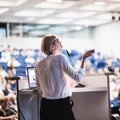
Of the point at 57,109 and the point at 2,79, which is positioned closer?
the point at 57,109

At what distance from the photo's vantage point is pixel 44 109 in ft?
7.00

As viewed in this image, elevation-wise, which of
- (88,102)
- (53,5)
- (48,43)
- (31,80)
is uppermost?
(53,5)

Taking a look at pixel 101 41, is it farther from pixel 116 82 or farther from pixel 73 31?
pixel 116 82

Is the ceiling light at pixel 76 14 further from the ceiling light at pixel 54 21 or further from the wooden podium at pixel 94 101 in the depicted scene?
the wooden podium at pixel 94 101

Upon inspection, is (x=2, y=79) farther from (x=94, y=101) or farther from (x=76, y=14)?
(x=76, y=14)

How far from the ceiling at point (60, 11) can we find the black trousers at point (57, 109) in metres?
5.94

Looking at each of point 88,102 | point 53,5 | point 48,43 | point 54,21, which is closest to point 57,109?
point 48,43

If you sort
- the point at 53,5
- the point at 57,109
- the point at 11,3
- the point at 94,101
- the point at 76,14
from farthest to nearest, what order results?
the point at 76,14 → the point at 53,5 → the point at 11,3 → the point at 94,101 → the point at 57,109

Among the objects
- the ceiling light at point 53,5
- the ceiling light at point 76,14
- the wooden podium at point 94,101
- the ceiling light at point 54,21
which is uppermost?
the ceiling light at point 53,5

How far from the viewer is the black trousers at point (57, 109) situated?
6.82 feet

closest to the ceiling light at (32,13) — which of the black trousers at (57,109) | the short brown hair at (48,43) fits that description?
the short brown hair at (48,43)

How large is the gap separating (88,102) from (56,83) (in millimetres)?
1069

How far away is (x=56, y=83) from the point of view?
209 cm

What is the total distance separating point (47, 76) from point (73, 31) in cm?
1016
